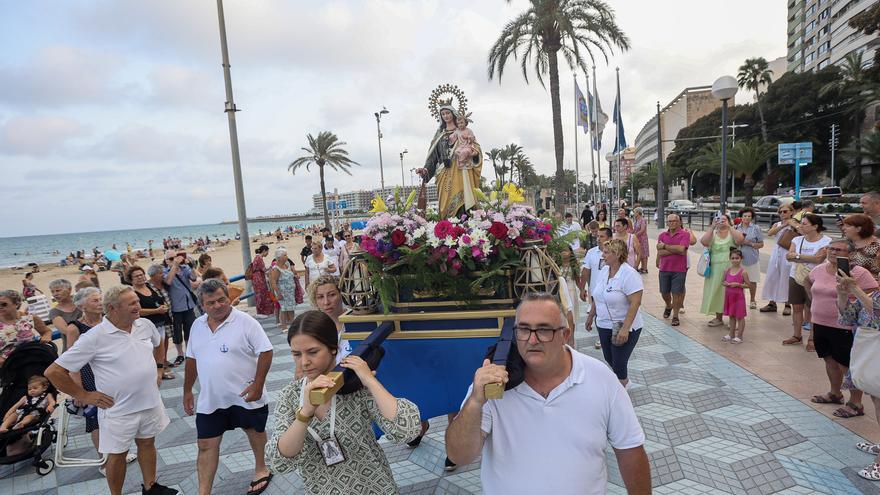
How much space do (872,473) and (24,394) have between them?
7.35 meters

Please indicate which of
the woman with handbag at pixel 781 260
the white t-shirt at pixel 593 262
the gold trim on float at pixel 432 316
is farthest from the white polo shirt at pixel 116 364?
the woman with handbag at pixel 781 260

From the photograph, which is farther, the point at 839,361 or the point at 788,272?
the point at 788,272

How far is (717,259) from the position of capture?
7406 mm

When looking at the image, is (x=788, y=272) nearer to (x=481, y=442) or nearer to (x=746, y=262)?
(x=746, y=262)

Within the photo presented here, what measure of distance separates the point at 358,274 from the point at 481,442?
2.06 metres

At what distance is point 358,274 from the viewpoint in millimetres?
3734

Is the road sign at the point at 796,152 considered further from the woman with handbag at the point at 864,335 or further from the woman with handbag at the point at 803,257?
the woman with handbag at the point at 864,335

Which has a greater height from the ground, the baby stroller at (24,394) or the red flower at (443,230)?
the red flower at (443,230)

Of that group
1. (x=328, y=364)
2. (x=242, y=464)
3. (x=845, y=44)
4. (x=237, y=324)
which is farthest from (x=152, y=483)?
(x=845, y=44)

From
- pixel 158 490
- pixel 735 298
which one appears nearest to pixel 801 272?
pixel 735 298

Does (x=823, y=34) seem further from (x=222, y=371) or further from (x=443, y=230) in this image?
(x=222, y=371)

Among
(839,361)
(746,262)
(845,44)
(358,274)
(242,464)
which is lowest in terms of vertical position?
(242,464)

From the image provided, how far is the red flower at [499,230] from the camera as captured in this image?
138 inches

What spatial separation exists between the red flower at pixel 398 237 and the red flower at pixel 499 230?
656 millimetres
